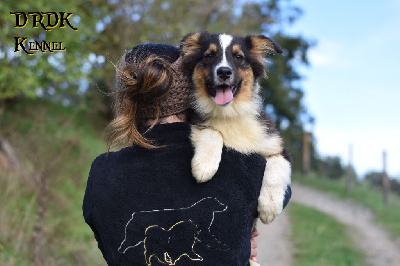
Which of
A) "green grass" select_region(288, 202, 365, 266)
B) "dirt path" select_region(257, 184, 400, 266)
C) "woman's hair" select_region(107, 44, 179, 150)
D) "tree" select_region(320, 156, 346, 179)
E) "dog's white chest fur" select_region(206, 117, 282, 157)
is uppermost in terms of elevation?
"woman's hair" select_region(107, 44, 179, 150)

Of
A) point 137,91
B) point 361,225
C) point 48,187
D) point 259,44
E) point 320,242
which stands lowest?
point 361,225

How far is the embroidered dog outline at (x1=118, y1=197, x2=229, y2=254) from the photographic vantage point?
6.94ft

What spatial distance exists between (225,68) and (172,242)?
1.39 m

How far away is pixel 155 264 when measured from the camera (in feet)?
7.05

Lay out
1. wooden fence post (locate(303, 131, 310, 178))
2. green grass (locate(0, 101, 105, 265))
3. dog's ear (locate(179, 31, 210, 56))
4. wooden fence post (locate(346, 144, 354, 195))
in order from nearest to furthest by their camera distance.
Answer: dog's ear (locate(179, 31, 210, 56)), green grass (locate(0, 101, 105, 265)), wooden fence post (locate(346, 144, 354, 195)), wooden fence post (locate(303, 131, 310, 178))

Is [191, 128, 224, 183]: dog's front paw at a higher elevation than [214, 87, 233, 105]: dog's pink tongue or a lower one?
lower

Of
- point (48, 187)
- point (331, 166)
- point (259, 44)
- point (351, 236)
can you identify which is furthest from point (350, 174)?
point (259, 44)

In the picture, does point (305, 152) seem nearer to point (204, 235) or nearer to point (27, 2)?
point (27, 2)

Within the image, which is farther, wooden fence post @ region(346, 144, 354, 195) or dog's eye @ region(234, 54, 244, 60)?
wooden fence post @ region(346, 144, 354, 195)

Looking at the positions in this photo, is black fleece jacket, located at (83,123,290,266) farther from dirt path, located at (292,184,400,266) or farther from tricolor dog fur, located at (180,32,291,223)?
dirt path, located at (292,184,400,266)

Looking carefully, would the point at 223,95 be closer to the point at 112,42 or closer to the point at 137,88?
the point at 137,88

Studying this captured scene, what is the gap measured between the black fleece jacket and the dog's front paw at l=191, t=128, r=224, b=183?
0.15 feet

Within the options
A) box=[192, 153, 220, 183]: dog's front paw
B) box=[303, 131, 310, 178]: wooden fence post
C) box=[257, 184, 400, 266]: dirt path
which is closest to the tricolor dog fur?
box=[192, 153, 220, 183]: dog's front paw

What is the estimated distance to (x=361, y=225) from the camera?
451 inches
